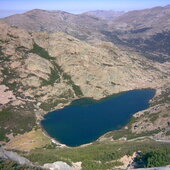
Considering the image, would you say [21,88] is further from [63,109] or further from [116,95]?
[116,95]

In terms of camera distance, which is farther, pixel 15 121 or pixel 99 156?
pixel 15 121

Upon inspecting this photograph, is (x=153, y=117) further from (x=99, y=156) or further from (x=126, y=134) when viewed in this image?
(x=99, y=156)

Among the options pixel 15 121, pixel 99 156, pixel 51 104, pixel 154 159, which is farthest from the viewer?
pixel 51 104

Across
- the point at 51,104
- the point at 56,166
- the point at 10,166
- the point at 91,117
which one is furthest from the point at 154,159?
the point at 51,104

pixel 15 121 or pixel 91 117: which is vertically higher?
pixel 15 121

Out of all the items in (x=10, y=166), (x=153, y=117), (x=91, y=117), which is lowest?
(x=91, y=117)

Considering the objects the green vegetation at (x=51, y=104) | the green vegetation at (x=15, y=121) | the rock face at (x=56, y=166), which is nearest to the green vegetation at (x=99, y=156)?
the rock face at (x=56, y=166)

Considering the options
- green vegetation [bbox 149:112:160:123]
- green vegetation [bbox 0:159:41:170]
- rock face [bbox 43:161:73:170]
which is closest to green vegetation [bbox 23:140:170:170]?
rock face [bbox 43:161:73:170]

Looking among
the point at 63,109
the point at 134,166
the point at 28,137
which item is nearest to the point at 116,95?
the point at 63,109
